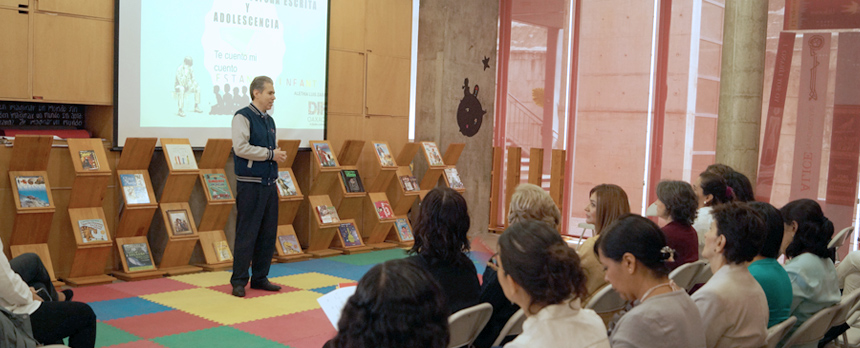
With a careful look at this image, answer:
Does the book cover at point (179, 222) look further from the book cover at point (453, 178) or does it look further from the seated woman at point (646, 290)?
the seated woman at point (646, 290)

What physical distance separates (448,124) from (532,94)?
1.84 m

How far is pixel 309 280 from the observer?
6.34 meters

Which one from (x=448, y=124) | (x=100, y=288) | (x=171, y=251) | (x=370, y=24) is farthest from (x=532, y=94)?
(x=100, y=288)

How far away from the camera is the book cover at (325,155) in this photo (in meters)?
7.42

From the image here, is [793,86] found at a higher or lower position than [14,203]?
higher

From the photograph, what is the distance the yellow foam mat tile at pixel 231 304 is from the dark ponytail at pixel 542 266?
3351 millimetres

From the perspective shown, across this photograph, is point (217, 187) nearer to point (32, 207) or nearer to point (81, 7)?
point (32, 207)

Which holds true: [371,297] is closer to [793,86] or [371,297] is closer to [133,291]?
[133,291]

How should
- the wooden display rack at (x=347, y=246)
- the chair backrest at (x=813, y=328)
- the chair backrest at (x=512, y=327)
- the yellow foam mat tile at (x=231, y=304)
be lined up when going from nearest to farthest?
1. the chair backrest at (x=512, y=327)
2. the chair backrest at (x=813, y=328)
3. the yellow foam mat tile at (x=231, y=304)
4. the wooden display rack at (x=347, y=246)

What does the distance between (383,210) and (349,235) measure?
50cm

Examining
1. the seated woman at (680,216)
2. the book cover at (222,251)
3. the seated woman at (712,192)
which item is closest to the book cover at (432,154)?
the book cover at (222,251)

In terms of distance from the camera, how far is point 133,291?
5.68 meters

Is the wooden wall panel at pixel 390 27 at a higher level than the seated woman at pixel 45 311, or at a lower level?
higher

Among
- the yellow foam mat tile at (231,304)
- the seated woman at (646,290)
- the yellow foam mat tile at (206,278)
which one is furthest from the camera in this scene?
the yellow foam mat tile at (206,278)
